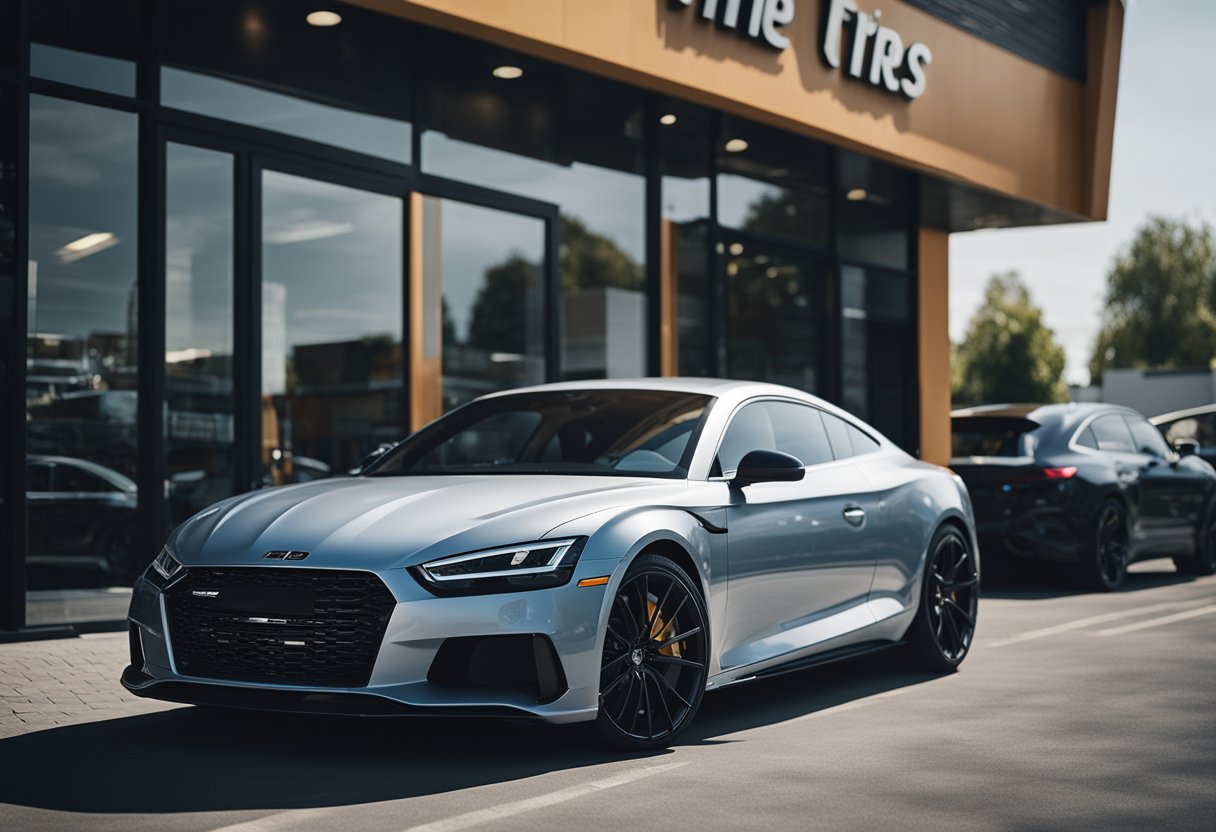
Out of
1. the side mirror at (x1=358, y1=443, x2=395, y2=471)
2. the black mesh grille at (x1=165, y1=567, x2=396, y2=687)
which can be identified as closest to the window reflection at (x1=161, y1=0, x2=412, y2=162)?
the side mirror at (x1=358, y1=443, x2=395, y2=471)

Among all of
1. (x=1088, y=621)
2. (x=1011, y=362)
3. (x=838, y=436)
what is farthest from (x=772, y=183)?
(x=1011, y=362)

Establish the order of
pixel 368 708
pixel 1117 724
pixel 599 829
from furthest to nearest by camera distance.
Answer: pixel 1117 724 → pixel 368 708 → pixel 599 829

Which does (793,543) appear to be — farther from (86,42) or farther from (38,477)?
(86,42)

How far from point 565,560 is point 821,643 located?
193cm

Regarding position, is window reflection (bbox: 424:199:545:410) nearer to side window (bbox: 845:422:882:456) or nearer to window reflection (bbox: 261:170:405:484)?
window reflection (bbox: 261:170:405:484)

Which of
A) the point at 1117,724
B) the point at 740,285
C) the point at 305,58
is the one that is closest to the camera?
the point at 1117,724

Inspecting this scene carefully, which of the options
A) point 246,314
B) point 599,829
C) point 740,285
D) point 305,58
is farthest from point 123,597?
point 740,285

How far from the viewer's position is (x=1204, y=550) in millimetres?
14336

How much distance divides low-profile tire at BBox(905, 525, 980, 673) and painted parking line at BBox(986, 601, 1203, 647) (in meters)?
1.03

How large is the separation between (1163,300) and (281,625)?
3018 inches

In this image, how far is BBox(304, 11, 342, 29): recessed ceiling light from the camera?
1084cm

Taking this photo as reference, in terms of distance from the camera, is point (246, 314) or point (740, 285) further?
point (740, 285)

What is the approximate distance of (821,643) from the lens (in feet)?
22.3

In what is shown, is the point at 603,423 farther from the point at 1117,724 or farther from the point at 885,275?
the point at 885,275
